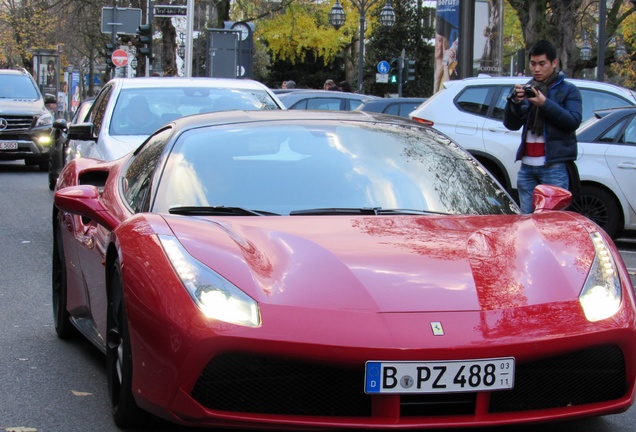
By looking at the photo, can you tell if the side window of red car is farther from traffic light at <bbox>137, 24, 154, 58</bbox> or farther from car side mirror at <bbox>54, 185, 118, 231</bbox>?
traffic light at <bbox>137, 24, 154, 58</bbox>

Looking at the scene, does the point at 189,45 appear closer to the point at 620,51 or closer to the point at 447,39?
the point at 447,39

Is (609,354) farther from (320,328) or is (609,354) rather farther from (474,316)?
(320,328)

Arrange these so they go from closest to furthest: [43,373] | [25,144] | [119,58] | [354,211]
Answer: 1. [354,211]
2. [43,373]
3. [25,144]
4. [119,58]

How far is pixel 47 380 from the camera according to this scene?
5473 millimetres

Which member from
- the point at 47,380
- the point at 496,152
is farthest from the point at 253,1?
the point at 47,380

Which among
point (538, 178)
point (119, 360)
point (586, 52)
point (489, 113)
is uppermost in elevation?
point (586, 52)

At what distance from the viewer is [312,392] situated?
3.84 m

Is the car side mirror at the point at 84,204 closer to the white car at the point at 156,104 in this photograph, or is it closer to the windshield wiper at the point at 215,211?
the windshield wiper at the point at 215,211

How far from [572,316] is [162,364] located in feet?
4.53

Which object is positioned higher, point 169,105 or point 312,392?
point 169,105

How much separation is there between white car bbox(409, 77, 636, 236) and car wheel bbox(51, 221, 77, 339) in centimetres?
743

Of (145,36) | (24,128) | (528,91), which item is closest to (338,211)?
(528,91)

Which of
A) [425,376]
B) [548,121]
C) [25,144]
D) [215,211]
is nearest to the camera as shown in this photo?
[425,376]

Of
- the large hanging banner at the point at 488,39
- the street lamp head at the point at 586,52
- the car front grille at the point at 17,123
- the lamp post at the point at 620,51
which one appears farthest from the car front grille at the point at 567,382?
the street lamp head at the point at 586,52
